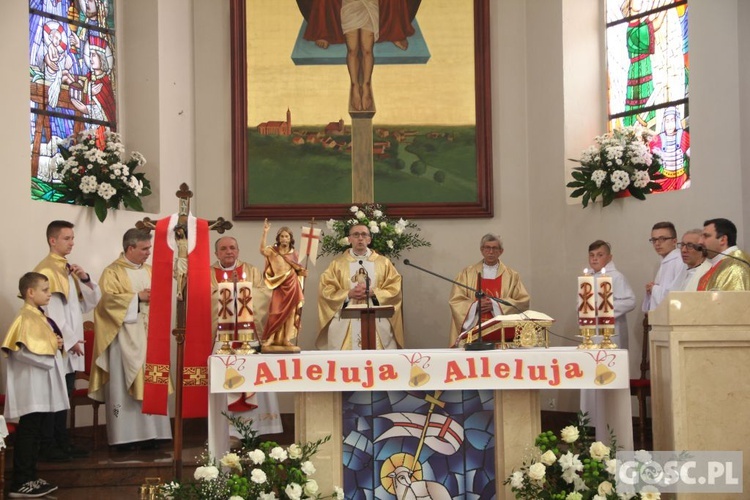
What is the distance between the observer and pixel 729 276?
6531 millimetres

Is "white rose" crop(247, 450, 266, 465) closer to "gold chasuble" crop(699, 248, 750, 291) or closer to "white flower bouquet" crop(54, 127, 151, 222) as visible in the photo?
"gold chasuble" crop(699, 248, 750, 291)

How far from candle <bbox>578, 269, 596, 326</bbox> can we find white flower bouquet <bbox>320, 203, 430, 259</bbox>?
3968mm

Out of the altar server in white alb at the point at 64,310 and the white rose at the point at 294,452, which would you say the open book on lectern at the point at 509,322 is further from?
the altar server in white alb at the point at 64,310

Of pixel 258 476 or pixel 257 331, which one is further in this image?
pixel 257 331

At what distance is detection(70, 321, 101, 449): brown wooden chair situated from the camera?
8.88 m

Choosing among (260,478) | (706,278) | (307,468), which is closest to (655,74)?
(706,278)

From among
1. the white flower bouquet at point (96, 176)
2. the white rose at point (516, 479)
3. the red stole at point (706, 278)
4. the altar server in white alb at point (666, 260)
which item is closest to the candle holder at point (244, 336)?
the white rose at point (516, 479)

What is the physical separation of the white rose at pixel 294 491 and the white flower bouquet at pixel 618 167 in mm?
5423

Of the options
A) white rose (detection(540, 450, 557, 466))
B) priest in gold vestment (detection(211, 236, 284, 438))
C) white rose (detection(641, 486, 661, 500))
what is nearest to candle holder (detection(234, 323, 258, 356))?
white rose (detection(540, 450, 557, 466))

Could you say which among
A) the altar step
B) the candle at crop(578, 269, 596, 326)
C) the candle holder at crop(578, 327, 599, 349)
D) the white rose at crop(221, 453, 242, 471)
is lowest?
the altar step

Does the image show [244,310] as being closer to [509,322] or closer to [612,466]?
[509,322]

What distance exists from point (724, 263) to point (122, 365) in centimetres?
497

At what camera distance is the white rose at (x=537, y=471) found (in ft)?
19.2

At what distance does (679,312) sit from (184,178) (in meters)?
6.43
